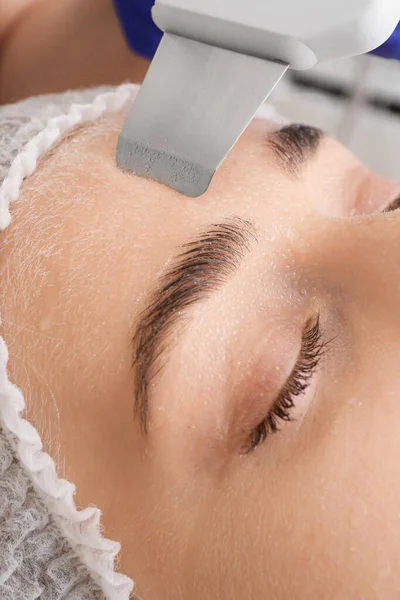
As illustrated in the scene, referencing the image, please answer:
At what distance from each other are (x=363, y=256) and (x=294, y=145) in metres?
0.20

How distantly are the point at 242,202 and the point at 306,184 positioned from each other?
114mm

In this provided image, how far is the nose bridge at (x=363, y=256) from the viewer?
0.60m

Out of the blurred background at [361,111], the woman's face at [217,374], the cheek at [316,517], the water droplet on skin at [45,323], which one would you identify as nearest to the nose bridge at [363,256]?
the woman's face at [217,374]

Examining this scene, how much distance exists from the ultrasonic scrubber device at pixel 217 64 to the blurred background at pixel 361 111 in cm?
102

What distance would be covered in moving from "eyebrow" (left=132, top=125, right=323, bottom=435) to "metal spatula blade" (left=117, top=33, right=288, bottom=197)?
8 cm

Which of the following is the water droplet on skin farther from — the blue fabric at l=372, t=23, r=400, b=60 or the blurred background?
the blurred background

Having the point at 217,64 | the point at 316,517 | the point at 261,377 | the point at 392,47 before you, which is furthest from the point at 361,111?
the point at 316,517

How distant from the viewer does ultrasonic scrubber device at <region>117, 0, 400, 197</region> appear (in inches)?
24.0

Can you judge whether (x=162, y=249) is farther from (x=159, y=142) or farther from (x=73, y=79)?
(x=73, y=79)

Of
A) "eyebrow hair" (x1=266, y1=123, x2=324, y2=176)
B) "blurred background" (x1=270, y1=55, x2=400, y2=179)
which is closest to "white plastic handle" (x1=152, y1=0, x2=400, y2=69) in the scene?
"eyebrow hair" (x1=266, y1=123, x2=324, y2=176)

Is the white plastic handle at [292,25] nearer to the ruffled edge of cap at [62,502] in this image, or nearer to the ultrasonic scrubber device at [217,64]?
the ultrasonic scrubber device at [217,64]

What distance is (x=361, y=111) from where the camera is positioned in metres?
1.68

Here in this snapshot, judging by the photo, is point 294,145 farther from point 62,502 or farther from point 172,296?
point 62,502

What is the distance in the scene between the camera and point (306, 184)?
2.34ft
